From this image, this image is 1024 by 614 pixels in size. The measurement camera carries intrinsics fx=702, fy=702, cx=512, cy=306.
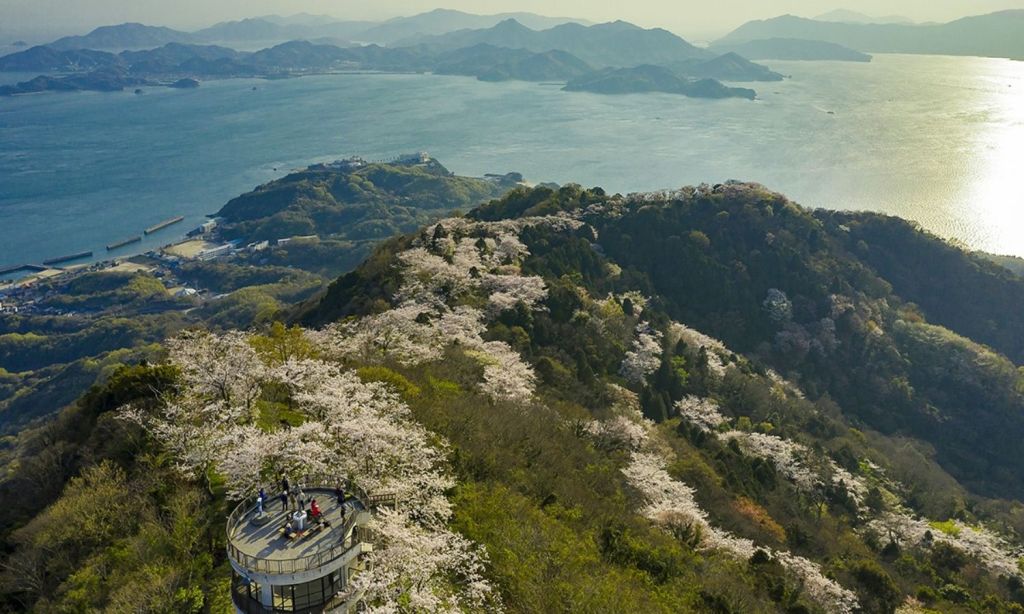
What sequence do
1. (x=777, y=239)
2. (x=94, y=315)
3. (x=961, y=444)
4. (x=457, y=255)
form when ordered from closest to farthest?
(x=457, y=255)
(x=961, y=444)
(x=777, y=239)
(x=94, y=315)

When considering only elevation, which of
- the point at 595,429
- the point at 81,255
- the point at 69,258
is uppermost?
the point at 595,429

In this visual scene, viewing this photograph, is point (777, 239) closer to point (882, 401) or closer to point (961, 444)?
point (882, 401)

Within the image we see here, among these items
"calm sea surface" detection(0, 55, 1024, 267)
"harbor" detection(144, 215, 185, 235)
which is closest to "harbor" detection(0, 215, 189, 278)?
"harbor" detection(144, 215, 185, 235)

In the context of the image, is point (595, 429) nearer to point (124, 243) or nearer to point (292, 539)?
point (292, 539)

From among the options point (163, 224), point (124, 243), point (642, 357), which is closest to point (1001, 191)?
point (642, 357)

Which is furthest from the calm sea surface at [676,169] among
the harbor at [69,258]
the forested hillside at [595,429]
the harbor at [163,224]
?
the forested hillside at [595,429]

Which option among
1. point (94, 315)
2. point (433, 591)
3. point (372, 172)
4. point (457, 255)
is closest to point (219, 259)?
point (94, 315)
